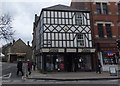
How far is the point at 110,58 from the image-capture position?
24062 mm

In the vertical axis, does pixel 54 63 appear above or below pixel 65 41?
below

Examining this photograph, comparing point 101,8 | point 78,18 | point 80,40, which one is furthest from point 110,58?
point 101,8

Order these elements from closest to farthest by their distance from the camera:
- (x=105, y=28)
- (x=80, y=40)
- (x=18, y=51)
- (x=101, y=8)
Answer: (x=80, y=40), (x=105, y=28), (x=101, y=8), (x=18, y=51)

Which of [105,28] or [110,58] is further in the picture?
[105,28]

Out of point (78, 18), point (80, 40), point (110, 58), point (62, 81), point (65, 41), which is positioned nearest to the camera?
point (62, 81)

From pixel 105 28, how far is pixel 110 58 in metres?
3.93

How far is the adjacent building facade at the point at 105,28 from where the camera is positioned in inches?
935

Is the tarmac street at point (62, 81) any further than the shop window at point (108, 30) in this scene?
No

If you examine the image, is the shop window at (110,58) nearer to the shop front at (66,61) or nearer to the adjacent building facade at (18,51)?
the shop front at (66,61)

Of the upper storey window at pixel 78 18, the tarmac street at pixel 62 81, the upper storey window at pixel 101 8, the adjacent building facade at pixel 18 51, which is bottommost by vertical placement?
the tarmac street at pixel 62 81

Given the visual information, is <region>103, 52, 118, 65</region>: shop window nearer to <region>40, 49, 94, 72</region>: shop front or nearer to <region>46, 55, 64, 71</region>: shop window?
<region>40, 49, 94, 72</region>: shop front

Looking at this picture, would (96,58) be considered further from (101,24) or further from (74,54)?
(101,24)

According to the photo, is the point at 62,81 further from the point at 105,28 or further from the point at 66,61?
the point at 105,28

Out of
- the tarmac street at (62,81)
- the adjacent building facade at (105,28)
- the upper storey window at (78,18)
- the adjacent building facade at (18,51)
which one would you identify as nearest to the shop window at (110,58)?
the adjacent building facade at (105,28)
